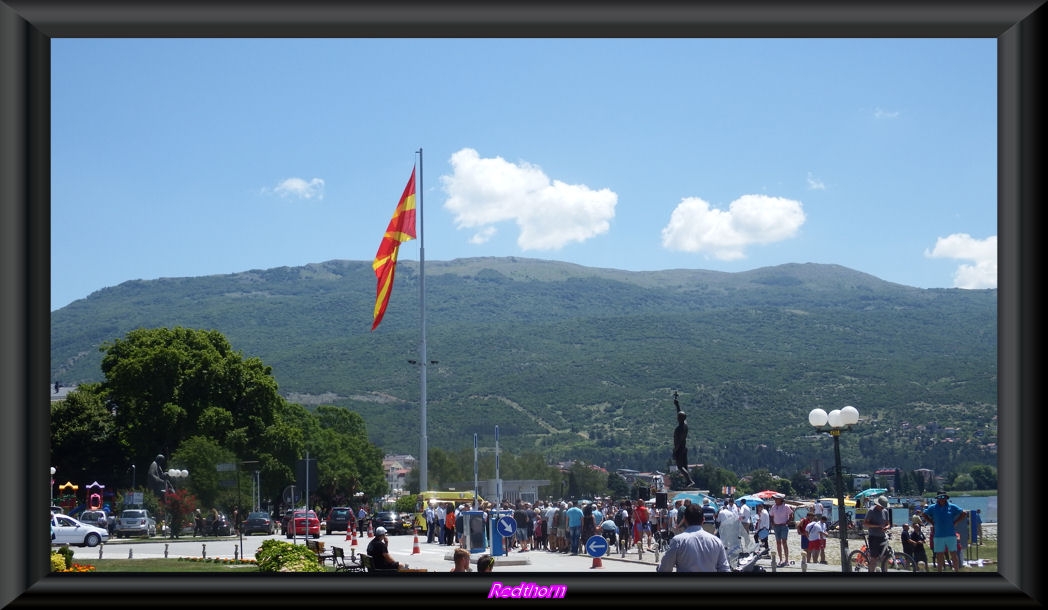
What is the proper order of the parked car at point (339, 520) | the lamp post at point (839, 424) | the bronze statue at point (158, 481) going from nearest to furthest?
the lamp post at point (839, 424), the parked car at point (339, 520), the bronze statue at point (158, 481)

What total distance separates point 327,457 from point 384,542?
2573 inches

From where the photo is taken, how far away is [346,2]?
7.09 metres

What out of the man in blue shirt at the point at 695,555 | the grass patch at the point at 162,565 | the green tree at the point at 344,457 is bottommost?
the green tree at the point at 344,457

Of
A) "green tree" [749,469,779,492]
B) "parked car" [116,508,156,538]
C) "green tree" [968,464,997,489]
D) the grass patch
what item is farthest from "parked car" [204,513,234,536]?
"green tree" [968,464,997,489]

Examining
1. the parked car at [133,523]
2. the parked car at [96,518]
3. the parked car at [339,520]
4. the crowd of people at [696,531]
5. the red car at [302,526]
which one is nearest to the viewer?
the crowd of people at [696,531]

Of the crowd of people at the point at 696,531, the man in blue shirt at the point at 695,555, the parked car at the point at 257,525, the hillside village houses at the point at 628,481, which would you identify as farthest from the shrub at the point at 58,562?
the hillside village houses at the point at 628,481

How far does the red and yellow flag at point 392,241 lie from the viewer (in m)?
30.2

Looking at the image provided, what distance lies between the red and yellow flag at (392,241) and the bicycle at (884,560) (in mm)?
14780

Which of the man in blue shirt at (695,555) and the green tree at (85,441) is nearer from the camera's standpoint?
the man in blue shirt at (695,555)

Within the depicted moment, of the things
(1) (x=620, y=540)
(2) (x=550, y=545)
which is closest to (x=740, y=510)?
(1) (x=620, y=540)

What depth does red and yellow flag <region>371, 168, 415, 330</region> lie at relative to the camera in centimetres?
3017

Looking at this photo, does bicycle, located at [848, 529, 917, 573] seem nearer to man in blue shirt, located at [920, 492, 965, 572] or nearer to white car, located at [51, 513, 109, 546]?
man in blue shirt, located at [920, 492, 965, 572]

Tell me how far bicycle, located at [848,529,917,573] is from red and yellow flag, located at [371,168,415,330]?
48.5 ft

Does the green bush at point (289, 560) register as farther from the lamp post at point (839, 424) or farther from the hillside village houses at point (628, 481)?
the hillside village houses at point (628, 481)
